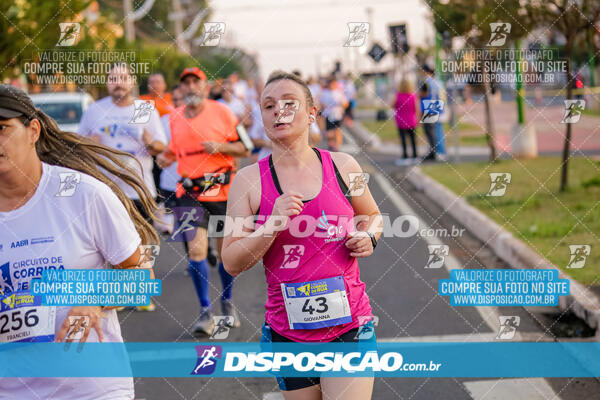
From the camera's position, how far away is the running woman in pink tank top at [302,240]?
3209mm

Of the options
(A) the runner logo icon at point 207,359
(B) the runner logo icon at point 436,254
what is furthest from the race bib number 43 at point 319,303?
(B) the runner logo icon at point 436,254

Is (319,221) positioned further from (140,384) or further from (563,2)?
(563,2)

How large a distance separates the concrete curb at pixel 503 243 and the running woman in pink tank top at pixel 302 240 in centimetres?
295

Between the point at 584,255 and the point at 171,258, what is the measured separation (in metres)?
4.77

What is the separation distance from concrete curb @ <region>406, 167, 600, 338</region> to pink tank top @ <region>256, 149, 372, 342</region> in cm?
292

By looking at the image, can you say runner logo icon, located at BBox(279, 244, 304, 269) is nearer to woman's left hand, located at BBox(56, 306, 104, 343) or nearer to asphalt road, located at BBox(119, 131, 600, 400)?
woman's left hand, located at BBox(56, 306, 104, 343)

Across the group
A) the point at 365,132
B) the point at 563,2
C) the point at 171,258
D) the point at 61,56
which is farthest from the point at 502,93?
the point at 171,258

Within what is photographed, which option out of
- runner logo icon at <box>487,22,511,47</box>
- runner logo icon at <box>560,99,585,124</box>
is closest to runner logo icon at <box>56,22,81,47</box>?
runner logo icon at <box>560,99,585,124</box>

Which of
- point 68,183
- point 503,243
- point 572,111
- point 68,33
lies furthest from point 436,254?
point 68,183

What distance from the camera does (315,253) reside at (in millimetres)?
3250

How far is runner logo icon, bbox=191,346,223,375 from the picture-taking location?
18.2ft

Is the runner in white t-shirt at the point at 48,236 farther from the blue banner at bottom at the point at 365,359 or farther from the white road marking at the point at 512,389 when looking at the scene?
the white road marking at the point at 512,389

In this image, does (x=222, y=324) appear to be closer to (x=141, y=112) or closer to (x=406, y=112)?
(x=141, y=112)

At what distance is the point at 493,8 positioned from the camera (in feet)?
45.4
